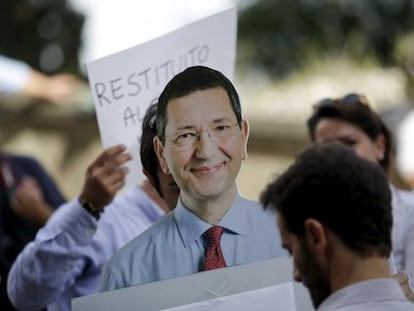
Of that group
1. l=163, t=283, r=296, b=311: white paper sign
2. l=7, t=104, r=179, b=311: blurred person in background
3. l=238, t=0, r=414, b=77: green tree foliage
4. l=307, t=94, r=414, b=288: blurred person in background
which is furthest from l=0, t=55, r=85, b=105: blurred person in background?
l=238, t=0, r=414, b=77: green tree foliage

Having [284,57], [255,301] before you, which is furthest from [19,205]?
[284,57]

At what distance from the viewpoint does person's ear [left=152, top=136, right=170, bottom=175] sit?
2.94 metres

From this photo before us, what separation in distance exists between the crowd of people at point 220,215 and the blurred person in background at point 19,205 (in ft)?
0.11

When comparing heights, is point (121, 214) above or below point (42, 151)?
below

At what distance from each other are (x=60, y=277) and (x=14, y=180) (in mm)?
1145

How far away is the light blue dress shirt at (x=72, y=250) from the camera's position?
3338 mm

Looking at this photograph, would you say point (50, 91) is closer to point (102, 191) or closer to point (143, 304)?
point (102, 191)

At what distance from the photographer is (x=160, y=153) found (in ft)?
9.68

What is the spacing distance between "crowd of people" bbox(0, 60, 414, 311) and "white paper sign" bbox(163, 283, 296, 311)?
9cm

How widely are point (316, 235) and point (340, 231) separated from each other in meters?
0.05

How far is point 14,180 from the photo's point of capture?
4449mm

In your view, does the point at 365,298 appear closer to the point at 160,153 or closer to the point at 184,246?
the point at 184,246

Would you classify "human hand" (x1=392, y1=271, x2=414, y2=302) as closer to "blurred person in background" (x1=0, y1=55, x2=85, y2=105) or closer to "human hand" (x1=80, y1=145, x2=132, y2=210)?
"human hand" (x1=80, y1=145, x2=132, y2=210)

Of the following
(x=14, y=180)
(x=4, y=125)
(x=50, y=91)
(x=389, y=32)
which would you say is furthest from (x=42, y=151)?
(x=389, y=32)
